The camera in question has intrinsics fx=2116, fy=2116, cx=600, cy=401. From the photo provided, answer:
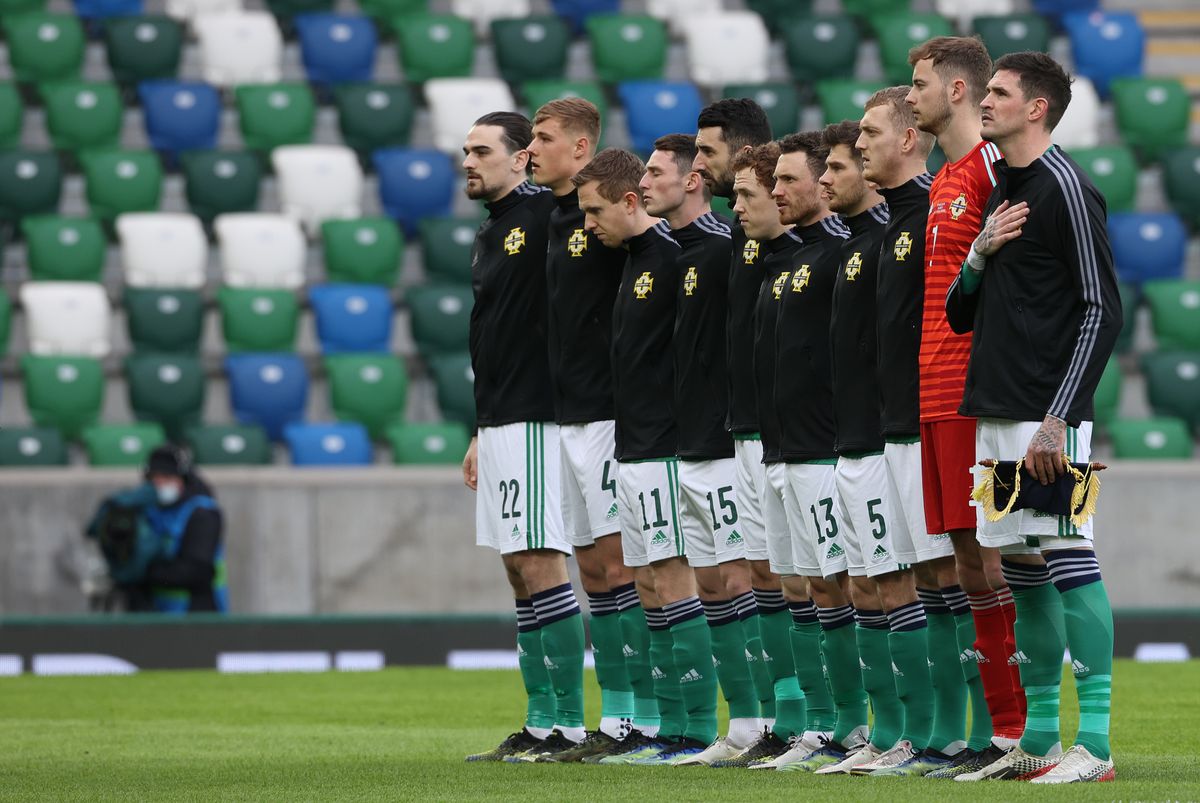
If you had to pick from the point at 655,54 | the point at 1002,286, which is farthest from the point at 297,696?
the point at 655,54

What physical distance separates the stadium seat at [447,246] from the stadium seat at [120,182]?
2.06 m

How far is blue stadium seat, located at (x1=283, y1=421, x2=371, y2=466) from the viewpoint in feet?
46.6

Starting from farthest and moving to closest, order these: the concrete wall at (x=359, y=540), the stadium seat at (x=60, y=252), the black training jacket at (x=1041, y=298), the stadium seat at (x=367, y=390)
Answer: the stadium seat at (x=60, y=252) < the stadium seat at (x=367, y=390) < the concrete wall at (x=359, y=540) < the black training jacket at (x=1041, y=298)

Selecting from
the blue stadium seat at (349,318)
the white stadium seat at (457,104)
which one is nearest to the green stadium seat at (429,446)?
the blue stadium seat at (349,318)

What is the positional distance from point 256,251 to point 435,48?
2782mm

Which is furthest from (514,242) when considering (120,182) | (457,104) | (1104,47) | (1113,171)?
(1104,47)

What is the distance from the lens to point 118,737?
867 centimetres

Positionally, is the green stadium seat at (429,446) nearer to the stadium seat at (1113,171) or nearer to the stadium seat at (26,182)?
the stadium seat at (26,182)

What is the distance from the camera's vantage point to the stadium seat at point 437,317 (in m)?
15.0

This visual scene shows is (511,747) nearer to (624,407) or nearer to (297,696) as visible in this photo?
(624,407)

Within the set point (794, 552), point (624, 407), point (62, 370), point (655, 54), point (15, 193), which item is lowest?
point (794, 552)

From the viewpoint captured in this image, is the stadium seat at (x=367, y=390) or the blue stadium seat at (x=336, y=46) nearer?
the stadium seat at (x=367, y=390)

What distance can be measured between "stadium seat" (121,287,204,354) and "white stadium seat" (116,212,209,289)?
448 millimetres

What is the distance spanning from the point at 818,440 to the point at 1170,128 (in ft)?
37.0
